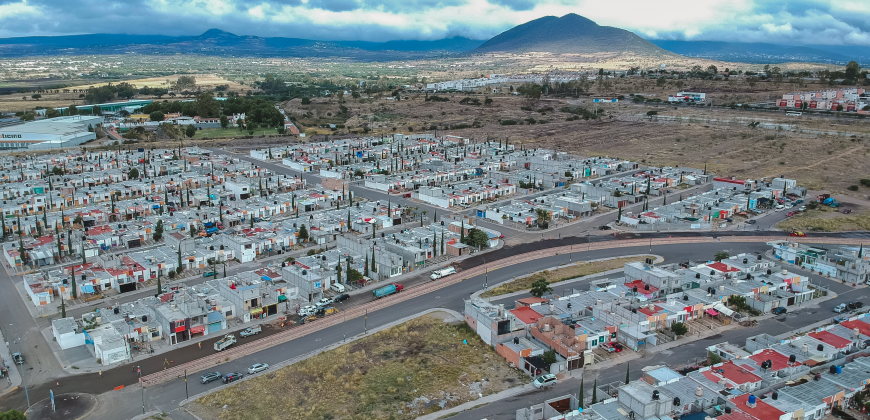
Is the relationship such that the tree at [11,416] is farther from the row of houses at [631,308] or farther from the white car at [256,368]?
the row of houses at [631,308]

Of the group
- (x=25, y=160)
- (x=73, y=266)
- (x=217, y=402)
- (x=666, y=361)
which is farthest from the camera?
(x=25, y=160)

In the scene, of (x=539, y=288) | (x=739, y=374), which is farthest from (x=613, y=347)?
(x=539, y=288)

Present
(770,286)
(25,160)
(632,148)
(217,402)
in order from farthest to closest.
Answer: (632,148)
(25,160)
(770,286)
(217,402)

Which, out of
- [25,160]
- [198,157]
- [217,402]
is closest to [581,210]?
[217,402]

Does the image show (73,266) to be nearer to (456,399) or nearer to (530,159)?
(456,399)

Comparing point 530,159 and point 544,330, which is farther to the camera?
point 530,159

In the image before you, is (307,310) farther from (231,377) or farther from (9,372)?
(9,372)

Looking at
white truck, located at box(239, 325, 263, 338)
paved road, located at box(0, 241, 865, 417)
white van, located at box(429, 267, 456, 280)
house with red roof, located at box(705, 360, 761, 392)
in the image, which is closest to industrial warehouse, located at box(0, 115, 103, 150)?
white truck, located at box(239, 325, 263, 338)

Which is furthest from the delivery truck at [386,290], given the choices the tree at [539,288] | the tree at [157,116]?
the tree at [157,116]
